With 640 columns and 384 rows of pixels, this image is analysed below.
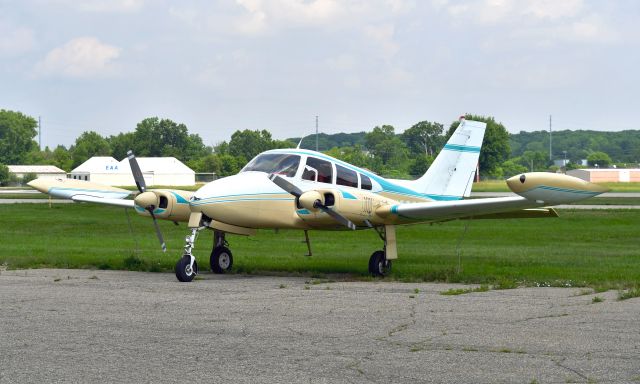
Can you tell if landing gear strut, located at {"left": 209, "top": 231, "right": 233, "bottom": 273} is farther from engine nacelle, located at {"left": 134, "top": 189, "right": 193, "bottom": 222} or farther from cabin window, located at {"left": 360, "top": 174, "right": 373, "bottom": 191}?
cabin window, located at {"left": 360, "top": 174, "right": 373, "bottom": 191}

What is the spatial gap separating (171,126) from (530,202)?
404 ft

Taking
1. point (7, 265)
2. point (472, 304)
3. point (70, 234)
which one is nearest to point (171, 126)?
point (70, 234)

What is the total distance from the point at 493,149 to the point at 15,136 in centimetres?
10030

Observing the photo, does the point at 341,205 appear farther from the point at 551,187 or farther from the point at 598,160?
the point at 598,160

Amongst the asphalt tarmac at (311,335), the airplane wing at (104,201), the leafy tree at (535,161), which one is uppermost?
the leafy tree at (535,161)

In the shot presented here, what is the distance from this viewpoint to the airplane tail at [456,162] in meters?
24.1

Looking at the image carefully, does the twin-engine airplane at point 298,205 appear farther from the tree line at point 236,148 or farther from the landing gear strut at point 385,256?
the tree line at point 236,148

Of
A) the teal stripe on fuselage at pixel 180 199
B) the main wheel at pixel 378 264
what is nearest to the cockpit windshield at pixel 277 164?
the teal stripe on fuselage at pixel 180 199

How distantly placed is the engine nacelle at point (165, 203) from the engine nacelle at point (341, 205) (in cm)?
262

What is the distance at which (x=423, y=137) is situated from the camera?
484ft

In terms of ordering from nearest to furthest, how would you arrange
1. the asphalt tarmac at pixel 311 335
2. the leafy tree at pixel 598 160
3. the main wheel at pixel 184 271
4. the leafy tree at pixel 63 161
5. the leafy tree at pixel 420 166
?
the asphalt tarmac at pixel 311 335 < the main wheel at pixel 184 271 < the leafy tree at pixel 420 166 < the leafy tree at pixel 63 161 < the leafy tree at pixel 598 160

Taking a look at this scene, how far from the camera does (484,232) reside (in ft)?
117

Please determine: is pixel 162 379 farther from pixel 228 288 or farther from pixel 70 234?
pixel 70 234

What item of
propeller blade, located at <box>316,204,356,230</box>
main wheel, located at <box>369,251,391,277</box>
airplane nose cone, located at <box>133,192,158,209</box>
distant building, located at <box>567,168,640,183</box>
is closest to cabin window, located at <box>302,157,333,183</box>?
propeller blade, located at <box>316,204,356,230</box>
